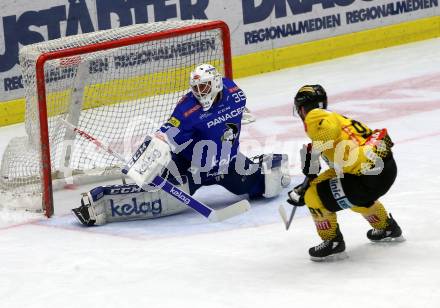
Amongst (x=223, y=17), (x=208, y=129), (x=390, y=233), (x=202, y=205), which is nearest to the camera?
(x=390, y=233)

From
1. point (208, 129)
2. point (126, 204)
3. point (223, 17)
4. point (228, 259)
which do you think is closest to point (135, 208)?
point (126, 204)

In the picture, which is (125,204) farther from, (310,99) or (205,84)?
(310,99)

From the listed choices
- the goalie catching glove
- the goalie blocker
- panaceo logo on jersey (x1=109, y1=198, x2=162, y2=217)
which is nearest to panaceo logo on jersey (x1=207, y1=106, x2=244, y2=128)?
the goalie blocker

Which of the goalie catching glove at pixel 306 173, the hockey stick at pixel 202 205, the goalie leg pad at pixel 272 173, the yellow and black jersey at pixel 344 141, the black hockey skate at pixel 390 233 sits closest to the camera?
the yellow and black jersey at pixel 344 141

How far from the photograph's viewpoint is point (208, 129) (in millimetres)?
6070

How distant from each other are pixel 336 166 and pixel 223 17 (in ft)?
18.1

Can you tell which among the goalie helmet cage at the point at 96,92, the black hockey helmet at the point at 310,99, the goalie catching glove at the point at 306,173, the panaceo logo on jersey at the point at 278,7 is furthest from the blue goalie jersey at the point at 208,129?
the panaceo logo on jersey at the point at 278,7

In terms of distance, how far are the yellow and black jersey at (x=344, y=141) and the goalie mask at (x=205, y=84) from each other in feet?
3.86

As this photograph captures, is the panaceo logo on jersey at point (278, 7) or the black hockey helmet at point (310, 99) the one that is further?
the panaceo logo on jersey at point (278, 7)

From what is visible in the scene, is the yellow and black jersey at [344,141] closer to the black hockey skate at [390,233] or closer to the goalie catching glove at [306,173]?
the goalie catching glove at [306,173]

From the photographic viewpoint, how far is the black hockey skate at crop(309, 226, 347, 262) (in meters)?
5.04

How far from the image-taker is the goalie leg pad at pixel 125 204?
241 inches

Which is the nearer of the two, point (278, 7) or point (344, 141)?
point (344, 141)

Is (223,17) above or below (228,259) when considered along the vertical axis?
above
